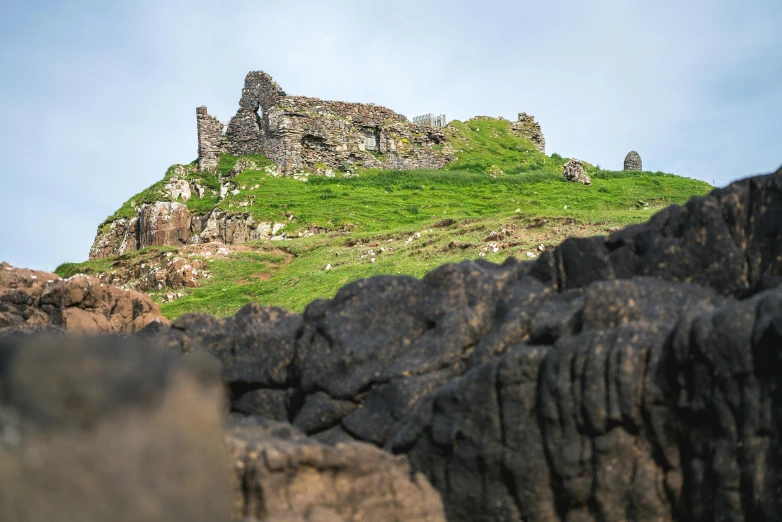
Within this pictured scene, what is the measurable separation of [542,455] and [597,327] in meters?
1.63

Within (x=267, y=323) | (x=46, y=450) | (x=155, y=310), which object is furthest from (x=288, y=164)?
(x=46, y=450)

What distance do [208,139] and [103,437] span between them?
50.6 metres

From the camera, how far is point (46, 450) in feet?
20.5

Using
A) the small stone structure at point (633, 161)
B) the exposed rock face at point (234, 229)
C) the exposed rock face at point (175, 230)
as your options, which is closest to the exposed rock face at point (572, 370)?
the exposed rock face at point (234, 229)

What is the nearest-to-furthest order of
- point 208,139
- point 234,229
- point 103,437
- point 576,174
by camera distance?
point 103,437 → point 234,229 → point 576,174 → point 208,139

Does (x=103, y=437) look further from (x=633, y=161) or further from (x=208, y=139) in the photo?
(x=633, y=161)

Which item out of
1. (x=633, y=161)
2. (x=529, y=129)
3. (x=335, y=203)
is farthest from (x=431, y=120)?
(x=335, y=203)

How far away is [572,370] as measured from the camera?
32.7 feet

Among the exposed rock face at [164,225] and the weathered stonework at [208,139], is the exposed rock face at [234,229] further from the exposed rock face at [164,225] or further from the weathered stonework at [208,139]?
the weathered stonework at [208,139]

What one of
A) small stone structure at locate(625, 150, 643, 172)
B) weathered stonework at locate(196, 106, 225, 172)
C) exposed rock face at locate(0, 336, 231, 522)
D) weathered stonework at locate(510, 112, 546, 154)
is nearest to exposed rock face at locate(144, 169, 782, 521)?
exposed rock face at locate(0, 336, 231, 522)

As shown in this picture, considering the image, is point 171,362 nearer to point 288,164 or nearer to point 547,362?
point 547,362

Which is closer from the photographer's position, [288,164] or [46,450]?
[46,450]

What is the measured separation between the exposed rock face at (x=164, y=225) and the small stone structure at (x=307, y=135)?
7804 mm

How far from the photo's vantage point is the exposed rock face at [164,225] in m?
45.5
